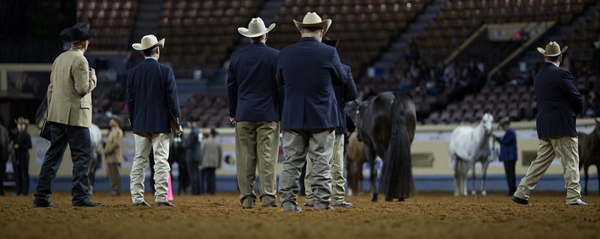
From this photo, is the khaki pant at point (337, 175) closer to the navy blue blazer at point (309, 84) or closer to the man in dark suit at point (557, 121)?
the navy blue blazer at point (309, 84)

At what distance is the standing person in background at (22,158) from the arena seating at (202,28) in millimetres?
9283

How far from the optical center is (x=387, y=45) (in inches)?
1158

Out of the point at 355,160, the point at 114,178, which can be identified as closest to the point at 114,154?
the point at 114,178

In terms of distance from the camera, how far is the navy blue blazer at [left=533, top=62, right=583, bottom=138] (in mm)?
10953

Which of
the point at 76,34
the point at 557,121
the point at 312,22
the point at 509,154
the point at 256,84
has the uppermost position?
the point at 312,22

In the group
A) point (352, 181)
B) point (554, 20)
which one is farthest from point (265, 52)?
point (554, 20)


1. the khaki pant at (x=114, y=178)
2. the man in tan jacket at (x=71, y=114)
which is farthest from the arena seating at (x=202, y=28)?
the man in tan jacket at (x=71, y=114)

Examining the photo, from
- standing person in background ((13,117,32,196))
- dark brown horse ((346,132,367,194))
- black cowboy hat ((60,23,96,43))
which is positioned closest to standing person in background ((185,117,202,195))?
dark brown horse ((346,132,367,194))

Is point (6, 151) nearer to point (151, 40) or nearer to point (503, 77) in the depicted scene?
point (151, 40)

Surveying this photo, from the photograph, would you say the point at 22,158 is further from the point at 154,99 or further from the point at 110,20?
the point at 110,20

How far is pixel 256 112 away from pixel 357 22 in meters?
21.8

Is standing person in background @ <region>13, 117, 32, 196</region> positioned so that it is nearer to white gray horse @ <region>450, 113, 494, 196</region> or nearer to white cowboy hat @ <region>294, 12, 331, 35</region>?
white gray horse @ <region>450, 113, 494, 196</region>

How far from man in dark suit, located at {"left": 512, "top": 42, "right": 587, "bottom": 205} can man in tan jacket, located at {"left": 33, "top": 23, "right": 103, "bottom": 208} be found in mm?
5391

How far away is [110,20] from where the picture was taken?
32.5m
